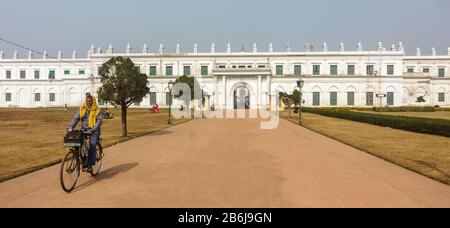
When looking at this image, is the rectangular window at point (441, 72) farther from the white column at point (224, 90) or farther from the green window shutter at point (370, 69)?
the white column at point (224, 90)

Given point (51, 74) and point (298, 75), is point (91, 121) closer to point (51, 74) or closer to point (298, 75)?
point (298, 75)

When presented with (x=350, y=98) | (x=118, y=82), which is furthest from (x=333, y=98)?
(x=118, y=82)

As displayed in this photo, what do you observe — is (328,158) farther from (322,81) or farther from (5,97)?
(5,97)

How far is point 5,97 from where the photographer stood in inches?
3167

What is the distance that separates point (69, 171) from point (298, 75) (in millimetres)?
64669

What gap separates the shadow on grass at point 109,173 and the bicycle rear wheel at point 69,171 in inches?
7.3

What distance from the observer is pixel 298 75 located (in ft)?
226

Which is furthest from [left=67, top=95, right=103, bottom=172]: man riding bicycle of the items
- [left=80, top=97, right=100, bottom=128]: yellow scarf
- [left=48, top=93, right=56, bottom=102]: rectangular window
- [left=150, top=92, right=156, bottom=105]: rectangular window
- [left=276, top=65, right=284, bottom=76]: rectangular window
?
[left=48, top=93, right=56, bottom=102]: rectangular window

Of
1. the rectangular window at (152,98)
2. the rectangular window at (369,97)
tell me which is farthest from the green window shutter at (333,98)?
the rectangular window at (152,98)

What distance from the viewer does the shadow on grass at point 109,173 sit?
7.36m

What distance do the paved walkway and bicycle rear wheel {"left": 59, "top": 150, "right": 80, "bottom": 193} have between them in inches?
6.8

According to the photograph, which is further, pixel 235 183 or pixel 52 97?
pixel 52 97
